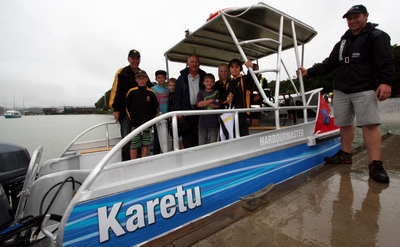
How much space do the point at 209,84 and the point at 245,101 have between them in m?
0.60

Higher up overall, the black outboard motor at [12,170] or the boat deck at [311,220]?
the black outboard motor at [12,170]

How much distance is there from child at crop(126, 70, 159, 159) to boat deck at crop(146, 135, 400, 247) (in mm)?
1330

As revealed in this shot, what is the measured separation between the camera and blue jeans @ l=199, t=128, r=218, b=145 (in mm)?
2746

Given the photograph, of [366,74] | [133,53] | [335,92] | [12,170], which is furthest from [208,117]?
[12,170]

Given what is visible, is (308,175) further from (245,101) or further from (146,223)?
(146,223)

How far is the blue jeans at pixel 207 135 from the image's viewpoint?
2.75m

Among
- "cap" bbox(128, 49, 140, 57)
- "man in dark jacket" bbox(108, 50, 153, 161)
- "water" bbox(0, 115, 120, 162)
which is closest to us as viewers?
"man in dark jacket" bbox(108, 50, 153, 161)

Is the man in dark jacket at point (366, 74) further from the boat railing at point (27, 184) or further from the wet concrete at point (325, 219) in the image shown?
the boat railing at point (27, 184)

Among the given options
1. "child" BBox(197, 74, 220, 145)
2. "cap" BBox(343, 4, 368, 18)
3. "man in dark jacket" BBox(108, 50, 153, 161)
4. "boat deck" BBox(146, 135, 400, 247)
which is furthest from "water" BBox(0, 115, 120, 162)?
"cap" BBox(343, 4, 368, 18)

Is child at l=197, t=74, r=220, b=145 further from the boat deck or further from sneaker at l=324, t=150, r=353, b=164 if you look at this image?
sneaker at l=324, t=150, r=353, b=164

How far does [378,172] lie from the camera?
263 cm

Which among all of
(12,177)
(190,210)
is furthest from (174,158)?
(12,177)

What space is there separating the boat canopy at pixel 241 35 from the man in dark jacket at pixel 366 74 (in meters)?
0.75

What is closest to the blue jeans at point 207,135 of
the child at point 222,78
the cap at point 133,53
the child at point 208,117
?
the child at point 208,117
